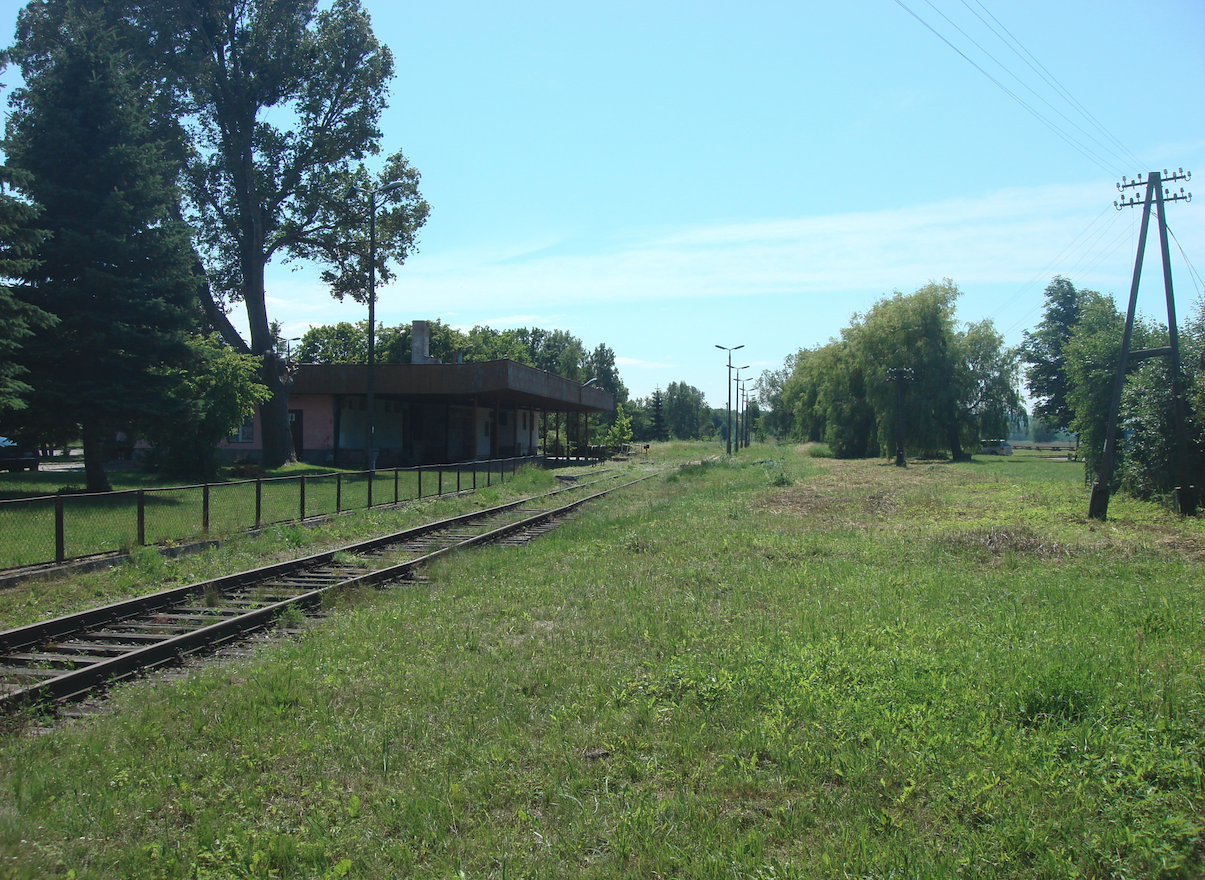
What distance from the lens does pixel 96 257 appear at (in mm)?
21453

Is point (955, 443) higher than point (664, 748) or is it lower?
higher

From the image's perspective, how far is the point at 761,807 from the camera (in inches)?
164

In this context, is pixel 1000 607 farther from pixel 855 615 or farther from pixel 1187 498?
pixel 1187 498

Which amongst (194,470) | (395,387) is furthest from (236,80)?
(194,470)

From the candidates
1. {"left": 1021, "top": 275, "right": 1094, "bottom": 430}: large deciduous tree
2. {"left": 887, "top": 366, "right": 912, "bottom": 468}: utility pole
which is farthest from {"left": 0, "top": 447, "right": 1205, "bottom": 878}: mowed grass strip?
{"left": 1021, "top": 275, "right": 1094, "bottom": 430}: large deciduous tree

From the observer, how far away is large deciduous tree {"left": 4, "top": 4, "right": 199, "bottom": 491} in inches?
822

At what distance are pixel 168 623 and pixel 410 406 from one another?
121 feet

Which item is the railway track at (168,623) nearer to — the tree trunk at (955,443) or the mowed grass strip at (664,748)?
the mowed grass strip at (664,748)

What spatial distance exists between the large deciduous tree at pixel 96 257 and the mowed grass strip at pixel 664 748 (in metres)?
16.3

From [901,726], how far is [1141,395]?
2251 centimetres

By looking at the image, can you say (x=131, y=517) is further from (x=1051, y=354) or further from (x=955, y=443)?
(x=1051, y=354)

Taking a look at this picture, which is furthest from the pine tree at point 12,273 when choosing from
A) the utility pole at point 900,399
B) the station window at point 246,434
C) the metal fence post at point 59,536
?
the utility pole at point 900,399

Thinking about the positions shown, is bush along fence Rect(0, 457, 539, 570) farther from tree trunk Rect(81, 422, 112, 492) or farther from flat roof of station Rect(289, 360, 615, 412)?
flat roof of station Rect(289, 360, 615, 412)

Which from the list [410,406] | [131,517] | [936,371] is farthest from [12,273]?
[936,371]
